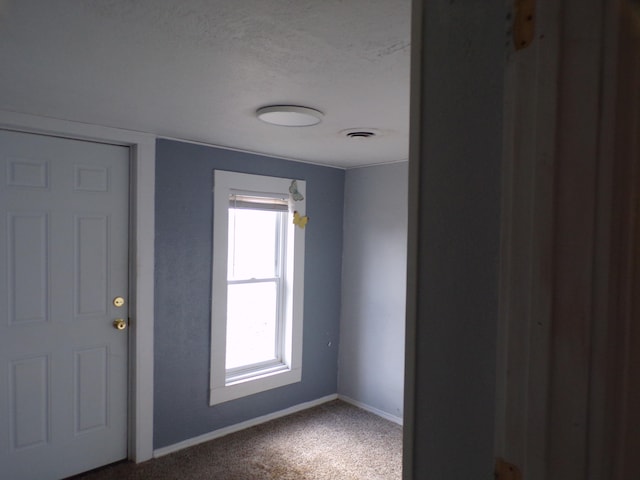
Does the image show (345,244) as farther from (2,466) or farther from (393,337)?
(2,466)

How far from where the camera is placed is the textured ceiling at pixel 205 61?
1.19 metres

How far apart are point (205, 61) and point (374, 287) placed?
2580 millimetres

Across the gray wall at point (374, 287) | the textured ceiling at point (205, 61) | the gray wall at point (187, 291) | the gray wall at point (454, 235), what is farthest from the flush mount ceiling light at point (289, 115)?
the gray wall at point (374, 287)

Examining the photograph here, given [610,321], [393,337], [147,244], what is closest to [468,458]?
[610,321]

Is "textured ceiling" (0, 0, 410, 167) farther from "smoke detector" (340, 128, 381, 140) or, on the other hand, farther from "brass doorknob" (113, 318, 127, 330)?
"brass doorknob" (113, 318, 127, 330)

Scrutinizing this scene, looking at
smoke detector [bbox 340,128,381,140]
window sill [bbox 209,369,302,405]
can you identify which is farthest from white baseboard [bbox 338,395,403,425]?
smoke detector [bbox 340,128,381,140]

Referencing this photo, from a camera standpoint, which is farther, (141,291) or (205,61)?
(141,291)

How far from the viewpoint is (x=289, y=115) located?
211 centimetres

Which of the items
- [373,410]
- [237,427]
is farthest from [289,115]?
[373,410]

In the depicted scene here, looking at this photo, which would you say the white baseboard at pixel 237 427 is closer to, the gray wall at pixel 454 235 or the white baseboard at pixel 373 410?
the white baseboard at pixel 373 410

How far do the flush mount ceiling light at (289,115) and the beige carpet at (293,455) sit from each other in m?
2.08

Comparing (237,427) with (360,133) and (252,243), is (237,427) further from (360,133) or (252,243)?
(360,133)

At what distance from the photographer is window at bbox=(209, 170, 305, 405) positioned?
3197mm

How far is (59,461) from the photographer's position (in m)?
2.60
